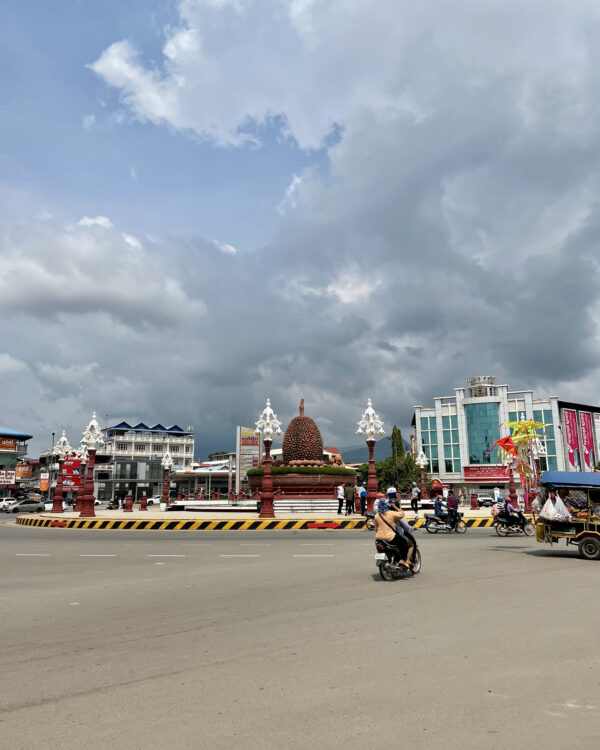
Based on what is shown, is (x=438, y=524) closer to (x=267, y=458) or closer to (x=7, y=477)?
(x=267, y=458)

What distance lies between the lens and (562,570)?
11.4m

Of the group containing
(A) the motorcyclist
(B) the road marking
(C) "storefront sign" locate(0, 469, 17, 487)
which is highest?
(C) "storefront sign" locate(0, 469, 17, 487)

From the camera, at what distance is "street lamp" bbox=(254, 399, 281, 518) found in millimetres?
27172

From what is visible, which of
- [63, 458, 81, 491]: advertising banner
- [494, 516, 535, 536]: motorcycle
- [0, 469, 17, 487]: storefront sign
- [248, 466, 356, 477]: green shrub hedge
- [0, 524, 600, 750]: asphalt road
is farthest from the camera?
[0, 469, 17, 487]: storefront sign

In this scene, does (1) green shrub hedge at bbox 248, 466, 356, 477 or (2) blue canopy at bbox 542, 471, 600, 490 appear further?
(1) green shrub hedge at bbox 248, 466, 356, 477

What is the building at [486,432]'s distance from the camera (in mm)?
79175

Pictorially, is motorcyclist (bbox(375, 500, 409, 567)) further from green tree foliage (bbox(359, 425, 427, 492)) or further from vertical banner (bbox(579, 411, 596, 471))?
vertical banner (bbox(579, 411, 596, 471))

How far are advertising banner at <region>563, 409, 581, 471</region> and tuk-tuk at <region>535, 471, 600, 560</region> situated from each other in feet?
238

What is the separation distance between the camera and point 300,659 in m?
5.52

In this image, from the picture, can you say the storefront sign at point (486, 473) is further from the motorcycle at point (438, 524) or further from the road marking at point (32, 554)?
the road marking at point (32, 554)

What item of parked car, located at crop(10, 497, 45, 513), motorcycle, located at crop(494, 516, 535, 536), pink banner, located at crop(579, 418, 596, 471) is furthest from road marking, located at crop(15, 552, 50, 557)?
pink banner, located at crop(579, 418, 596, 471)

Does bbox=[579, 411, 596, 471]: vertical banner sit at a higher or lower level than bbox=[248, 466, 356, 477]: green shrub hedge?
higher

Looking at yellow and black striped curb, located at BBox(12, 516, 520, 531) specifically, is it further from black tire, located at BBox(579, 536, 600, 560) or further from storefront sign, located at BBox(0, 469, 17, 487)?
storefront sign, located at BBox(0, 469, 17, 487)

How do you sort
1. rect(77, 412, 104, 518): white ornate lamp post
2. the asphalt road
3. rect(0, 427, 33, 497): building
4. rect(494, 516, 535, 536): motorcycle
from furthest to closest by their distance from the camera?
1. rect(0, 427, 33, 497): building
2. rect(77, 412, 104, 518): white ornate lamp post
3. rect(494, 516, 535, 536): motorcycle
4. the asphalt road
